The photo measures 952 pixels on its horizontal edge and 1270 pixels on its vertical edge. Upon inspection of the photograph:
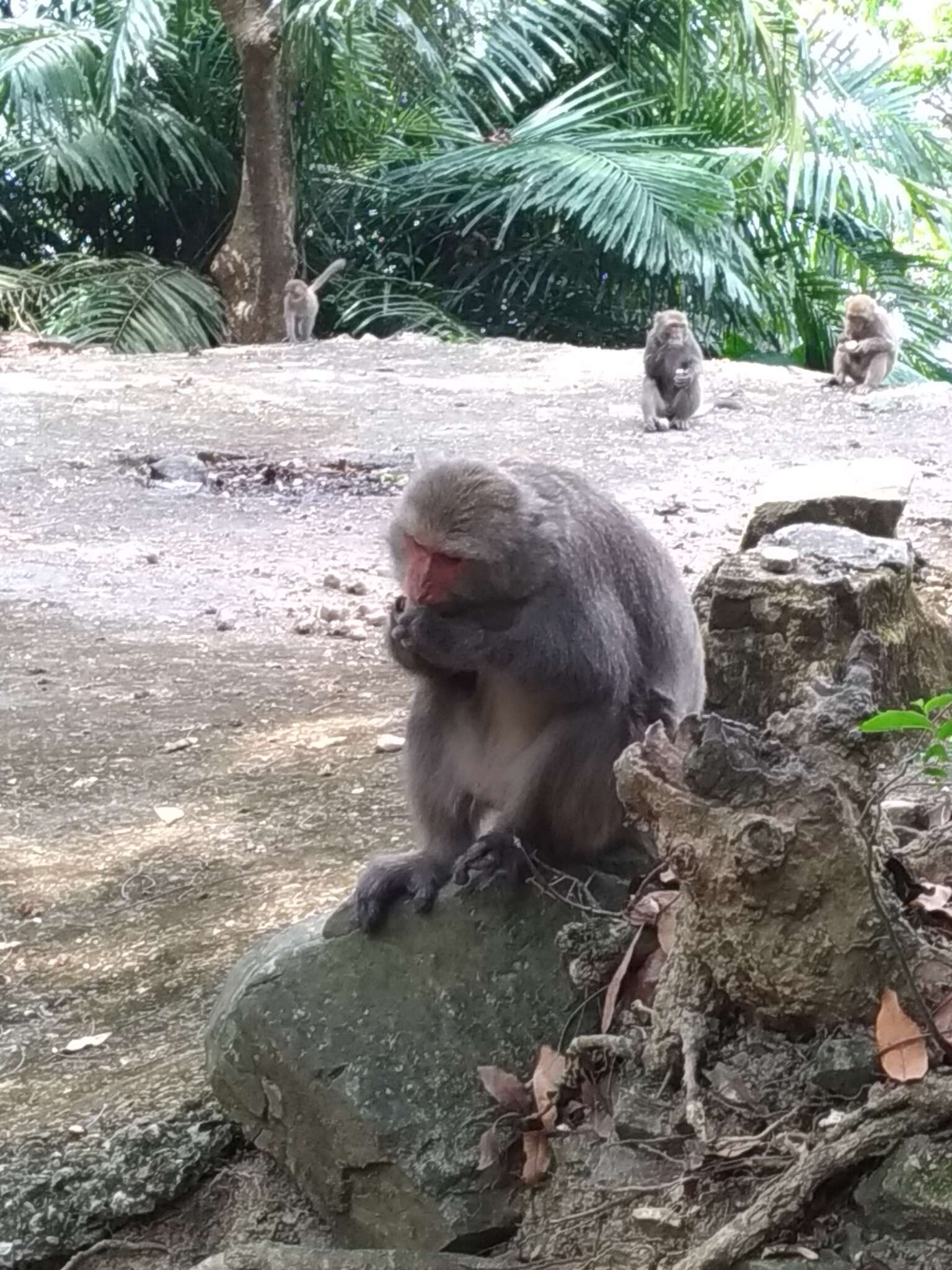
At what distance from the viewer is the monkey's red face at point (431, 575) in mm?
3328

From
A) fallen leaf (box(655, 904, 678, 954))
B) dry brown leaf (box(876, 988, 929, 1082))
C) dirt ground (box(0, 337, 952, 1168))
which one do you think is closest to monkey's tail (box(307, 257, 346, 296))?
dirt ground (box(0, 337, 952, 1168))

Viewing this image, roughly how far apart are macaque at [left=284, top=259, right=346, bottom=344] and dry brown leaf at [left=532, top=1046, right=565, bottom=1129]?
14351mm

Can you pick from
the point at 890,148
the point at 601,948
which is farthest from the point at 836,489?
the point at 890,148

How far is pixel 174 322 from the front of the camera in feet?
56.5

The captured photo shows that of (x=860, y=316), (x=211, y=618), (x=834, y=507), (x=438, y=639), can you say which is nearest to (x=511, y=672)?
(x=438, y=639)

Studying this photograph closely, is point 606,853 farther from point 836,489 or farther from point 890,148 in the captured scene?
point 890,148

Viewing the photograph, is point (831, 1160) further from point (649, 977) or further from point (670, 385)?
point (670, 385)

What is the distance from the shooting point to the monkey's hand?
128 inches

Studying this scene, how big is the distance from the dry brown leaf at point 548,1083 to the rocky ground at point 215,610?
0.98m

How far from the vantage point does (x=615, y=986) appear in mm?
2836

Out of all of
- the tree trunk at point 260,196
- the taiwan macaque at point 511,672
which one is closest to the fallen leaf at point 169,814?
the taiwan macaque at point 511,672

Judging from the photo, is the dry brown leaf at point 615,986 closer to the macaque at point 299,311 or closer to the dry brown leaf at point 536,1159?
the dry brown leaf at point 536,1159

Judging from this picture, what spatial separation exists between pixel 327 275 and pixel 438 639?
49.9ft

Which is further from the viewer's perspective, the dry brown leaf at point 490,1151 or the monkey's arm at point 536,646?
the monkey's arm at point 536,646
